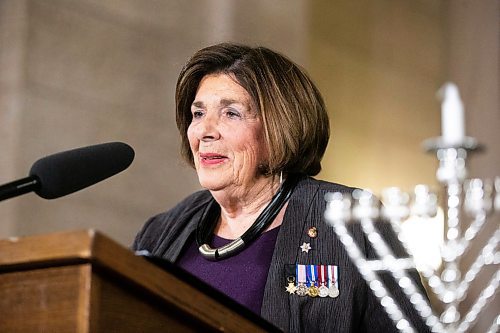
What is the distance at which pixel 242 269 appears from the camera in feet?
10.2

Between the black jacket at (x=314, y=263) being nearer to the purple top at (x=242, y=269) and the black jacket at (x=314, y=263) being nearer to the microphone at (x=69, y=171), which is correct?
the purple top at (x=242, y=269)

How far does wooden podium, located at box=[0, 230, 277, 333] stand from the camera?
172 centimetres

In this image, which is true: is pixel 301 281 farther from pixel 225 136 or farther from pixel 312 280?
pixel 225 136

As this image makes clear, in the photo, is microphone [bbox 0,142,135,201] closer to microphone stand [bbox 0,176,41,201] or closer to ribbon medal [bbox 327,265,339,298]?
microphone stand [bbox 0,176,41,201]

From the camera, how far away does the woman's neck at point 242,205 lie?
326cm

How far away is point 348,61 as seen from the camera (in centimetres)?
787

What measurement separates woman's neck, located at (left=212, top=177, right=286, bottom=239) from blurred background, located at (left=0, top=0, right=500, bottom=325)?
207 centimetres

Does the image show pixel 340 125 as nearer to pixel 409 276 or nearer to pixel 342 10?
pixel 342 10

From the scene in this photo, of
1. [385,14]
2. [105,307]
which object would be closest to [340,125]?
[385,14]

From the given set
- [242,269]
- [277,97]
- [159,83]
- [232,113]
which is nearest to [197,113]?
[232,113]

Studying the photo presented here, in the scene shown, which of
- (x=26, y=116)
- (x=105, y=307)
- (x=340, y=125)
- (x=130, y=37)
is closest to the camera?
(x=105, y=307)

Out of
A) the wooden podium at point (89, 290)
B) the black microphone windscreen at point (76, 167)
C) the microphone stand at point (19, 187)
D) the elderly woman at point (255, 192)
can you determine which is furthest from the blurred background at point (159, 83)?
the wooden podium at point (89, 290)

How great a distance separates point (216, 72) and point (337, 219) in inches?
27.7

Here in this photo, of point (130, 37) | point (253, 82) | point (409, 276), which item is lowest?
point (409, 276)
